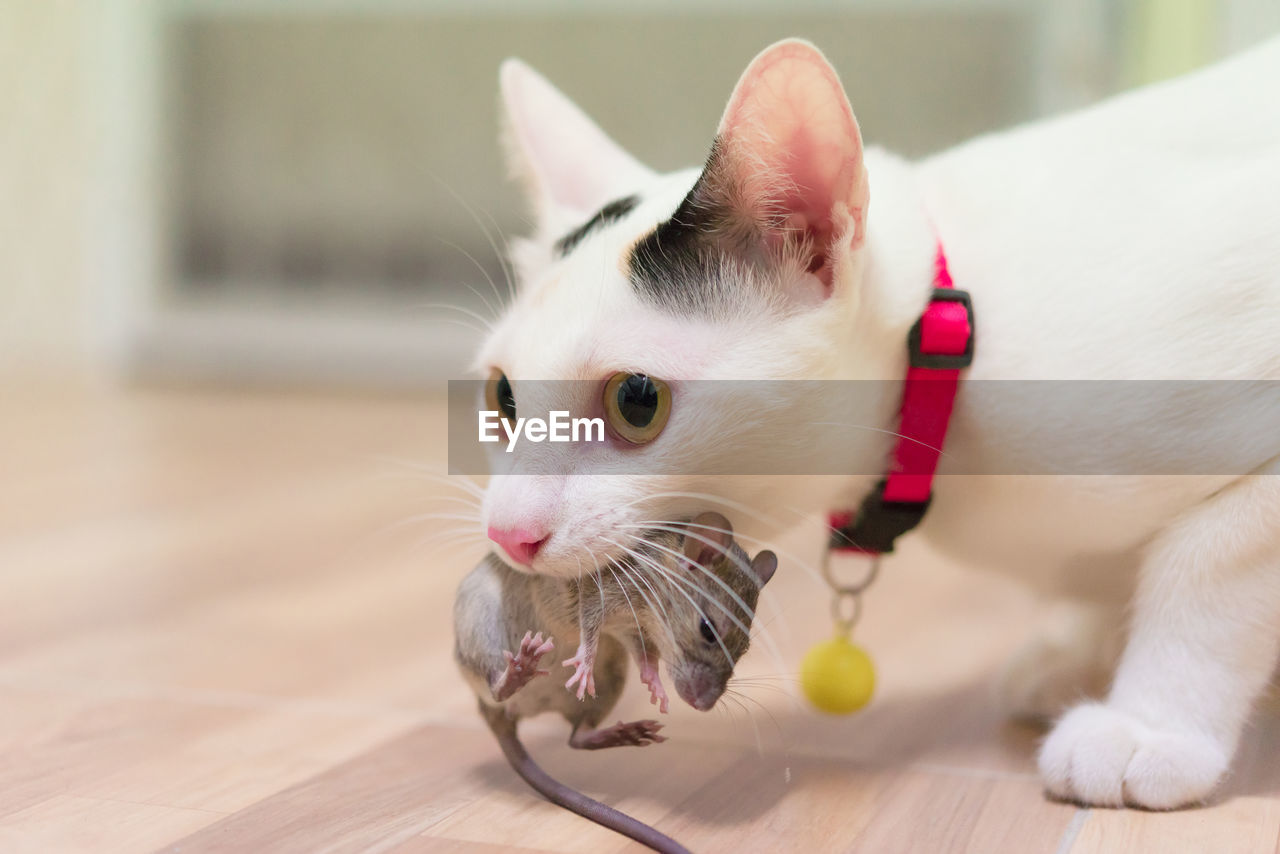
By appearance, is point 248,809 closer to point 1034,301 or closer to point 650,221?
point 650,221

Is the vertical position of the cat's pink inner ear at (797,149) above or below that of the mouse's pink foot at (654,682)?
above

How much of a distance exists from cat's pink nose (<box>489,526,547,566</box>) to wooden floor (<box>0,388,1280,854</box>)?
0.12 m

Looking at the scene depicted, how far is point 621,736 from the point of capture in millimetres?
935

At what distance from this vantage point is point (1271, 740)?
1.03m

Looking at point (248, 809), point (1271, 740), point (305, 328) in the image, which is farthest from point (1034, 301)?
point (305, 328)

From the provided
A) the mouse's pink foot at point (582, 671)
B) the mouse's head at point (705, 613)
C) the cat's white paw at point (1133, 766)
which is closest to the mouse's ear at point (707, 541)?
the mouse's head at point (705, 613)

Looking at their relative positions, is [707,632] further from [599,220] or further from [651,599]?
[599,220]

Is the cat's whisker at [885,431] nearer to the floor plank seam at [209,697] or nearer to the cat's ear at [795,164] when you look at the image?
the cat's ear at [795,164]

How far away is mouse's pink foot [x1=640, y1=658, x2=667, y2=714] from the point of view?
873 millimetres

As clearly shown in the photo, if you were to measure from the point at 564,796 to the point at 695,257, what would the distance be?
412 mm

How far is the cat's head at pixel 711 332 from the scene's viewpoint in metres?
0.87

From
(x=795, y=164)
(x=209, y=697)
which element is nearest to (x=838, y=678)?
(x=795, y=164)

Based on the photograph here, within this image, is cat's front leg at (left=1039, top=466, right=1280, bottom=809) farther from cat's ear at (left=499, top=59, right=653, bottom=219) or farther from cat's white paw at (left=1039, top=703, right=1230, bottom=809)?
cat's ear at (left=499, top=59, right=653, bottom=219)

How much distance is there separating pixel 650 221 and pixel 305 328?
283cm
